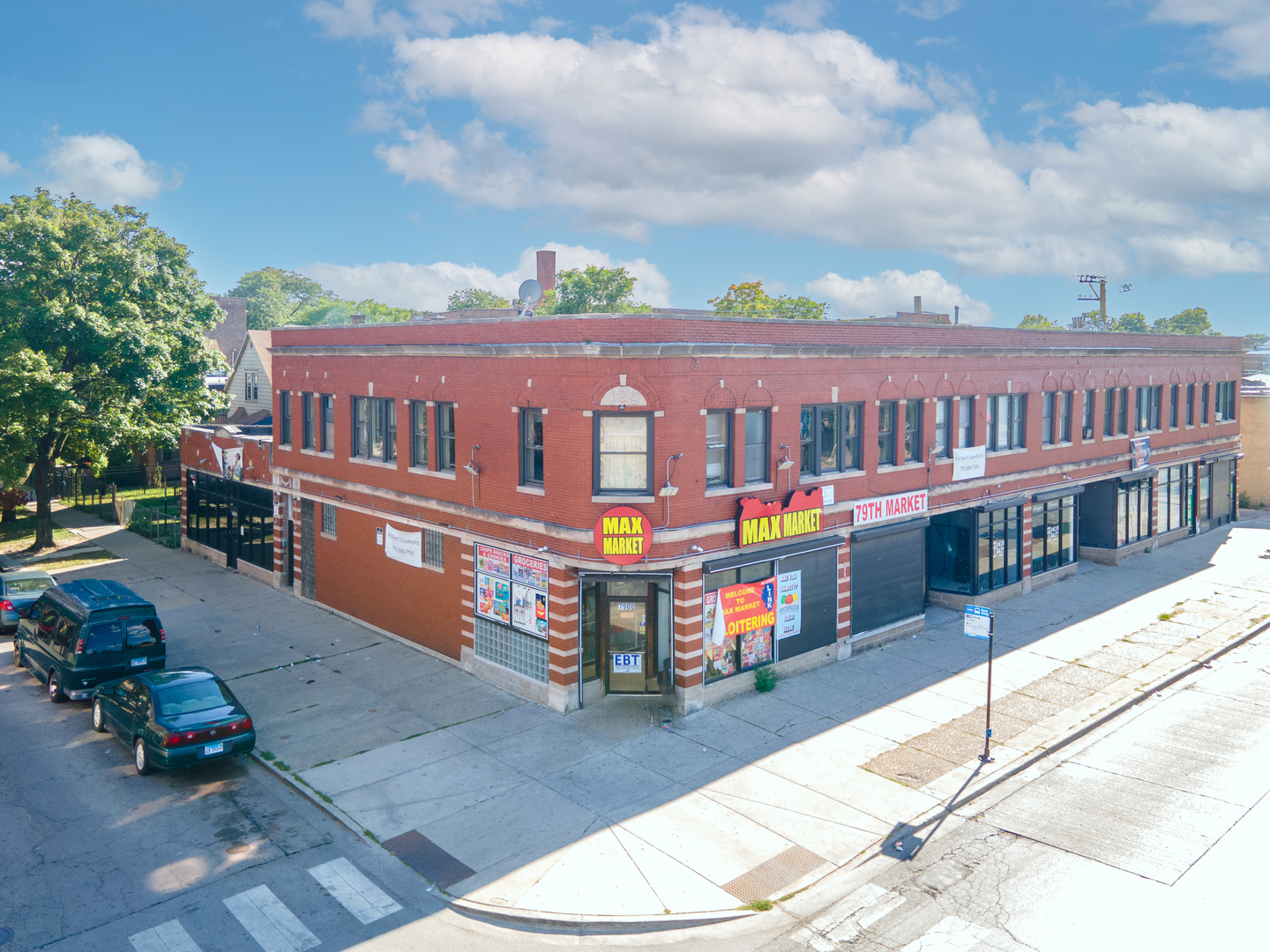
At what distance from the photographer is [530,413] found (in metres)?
19.8

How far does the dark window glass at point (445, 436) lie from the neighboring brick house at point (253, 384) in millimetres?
32805

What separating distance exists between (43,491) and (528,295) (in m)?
24.1

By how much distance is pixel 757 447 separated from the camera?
66.7 ft

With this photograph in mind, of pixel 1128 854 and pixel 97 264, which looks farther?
pixel 97 264

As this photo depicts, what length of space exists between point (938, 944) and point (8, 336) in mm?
34536

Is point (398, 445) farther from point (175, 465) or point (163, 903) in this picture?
point (175, 465)

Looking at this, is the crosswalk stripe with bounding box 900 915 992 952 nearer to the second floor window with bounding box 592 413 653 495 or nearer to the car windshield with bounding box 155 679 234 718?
the second floor window with bounding box 592 413 653 495

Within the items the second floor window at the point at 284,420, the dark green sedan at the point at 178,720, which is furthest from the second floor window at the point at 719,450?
the second floor window at the point at 284,420

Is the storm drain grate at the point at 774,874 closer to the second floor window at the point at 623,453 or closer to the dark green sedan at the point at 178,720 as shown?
the second floor window at the point at 623,453

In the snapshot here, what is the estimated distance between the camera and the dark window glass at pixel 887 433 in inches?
935

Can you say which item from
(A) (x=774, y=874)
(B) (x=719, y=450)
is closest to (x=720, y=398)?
(B) (x=719, y=450)

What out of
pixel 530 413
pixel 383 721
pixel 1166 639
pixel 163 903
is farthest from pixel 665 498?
pixel 1166 639

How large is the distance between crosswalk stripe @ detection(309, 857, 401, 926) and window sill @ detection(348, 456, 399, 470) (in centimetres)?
1254

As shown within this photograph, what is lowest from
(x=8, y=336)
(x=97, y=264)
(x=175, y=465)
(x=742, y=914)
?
(x=742, y=914)
